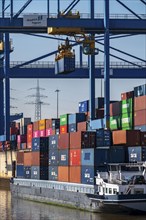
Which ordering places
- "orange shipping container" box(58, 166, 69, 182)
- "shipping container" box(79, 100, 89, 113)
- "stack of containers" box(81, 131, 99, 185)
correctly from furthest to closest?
"shipping container" box(79, 100, 89, 113) < "orange shipping container" box(58, 166, 69, 182) < "stack of containers" box(81, 131, 99, 185)

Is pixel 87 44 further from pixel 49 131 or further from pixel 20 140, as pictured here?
pixel 20 140

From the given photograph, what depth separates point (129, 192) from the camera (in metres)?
42.3

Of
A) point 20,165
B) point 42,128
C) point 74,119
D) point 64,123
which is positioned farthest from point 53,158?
point 42,128

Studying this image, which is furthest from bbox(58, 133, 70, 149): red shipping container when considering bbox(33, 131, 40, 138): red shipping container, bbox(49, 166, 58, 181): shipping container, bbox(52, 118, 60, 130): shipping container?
bbox(33, 131, 40, 138): red shipping container

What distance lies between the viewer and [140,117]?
159 feet

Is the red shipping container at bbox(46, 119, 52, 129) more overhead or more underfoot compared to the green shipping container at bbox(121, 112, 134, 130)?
more underfoot

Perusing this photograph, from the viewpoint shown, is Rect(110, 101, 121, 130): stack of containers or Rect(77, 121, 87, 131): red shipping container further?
Rect(77, 121, 87, 131): red shipping container

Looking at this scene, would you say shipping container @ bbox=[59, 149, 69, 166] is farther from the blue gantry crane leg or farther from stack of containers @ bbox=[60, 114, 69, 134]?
stack of containers @ bbox=[60, 114, 69, 134]

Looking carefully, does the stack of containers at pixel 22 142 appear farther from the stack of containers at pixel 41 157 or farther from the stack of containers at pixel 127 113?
the stack of containers at pixel 127 113

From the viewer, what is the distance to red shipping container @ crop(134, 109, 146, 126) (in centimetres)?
4778

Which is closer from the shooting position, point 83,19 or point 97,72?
point 83,19

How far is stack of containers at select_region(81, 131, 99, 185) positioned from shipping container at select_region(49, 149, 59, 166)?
487 cm

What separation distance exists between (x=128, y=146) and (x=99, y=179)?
3086 millimetres

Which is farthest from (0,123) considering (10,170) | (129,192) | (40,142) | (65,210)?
(129,192)
